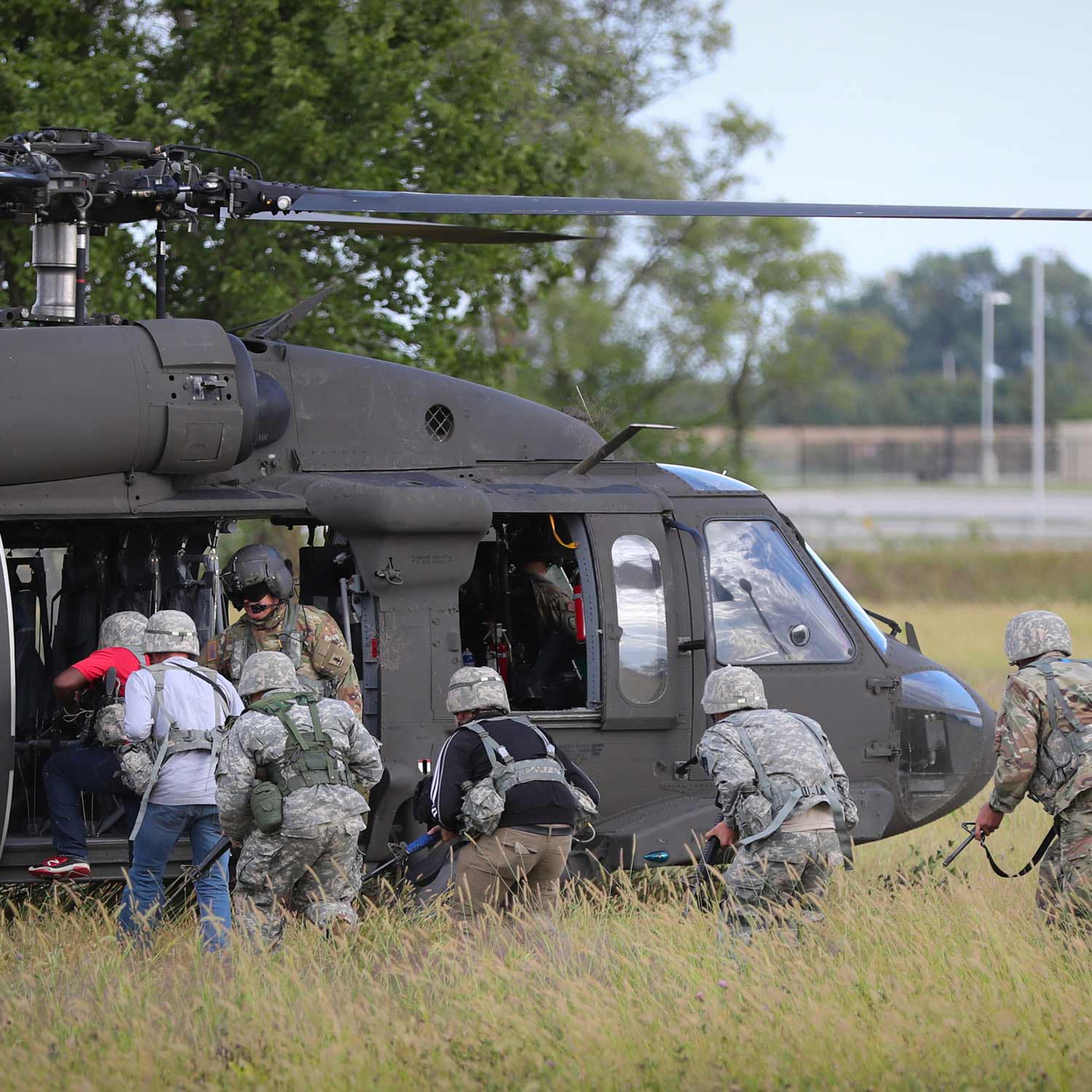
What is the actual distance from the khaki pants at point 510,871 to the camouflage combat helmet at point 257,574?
156 cm

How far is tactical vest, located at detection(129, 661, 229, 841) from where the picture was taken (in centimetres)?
699

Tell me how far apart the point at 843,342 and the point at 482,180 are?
23643 mm

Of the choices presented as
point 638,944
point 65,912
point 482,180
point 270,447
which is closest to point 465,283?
point 482,180

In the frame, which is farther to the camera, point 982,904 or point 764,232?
point 764,232

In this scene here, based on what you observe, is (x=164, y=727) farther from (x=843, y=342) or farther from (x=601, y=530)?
(x=843, y=342)

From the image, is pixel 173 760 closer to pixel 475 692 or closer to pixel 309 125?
pixel 475 692

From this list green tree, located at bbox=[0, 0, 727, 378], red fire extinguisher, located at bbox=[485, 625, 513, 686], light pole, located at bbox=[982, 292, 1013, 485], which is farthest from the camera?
light pole, located at bbox=[982, 292, 1013, 485]

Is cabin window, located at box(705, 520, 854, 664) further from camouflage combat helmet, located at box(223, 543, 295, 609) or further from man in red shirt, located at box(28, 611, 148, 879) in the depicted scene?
man in red shirt, located at box(28, 611, 148, 879)

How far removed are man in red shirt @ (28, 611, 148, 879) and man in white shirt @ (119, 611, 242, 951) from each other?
0.93 feet

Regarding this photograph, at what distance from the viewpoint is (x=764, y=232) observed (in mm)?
31781

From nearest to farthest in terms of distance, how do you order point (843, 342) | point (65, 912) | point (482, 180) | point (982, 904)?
point (982, 904), point (65, 912), point (482, 180), point (843, 342)

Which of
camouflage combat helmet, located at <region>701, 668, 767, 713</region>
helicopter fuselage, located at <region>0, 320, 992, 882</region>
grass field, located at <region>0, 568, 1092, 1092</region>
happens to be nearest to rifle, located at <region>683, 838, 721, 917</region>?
grass field, located at <region>0, 568, 1092, 1092</region>

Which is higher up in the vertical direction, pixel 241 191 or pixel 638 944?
pixel 241 191

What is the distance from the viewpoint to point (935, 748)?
28.0ft
